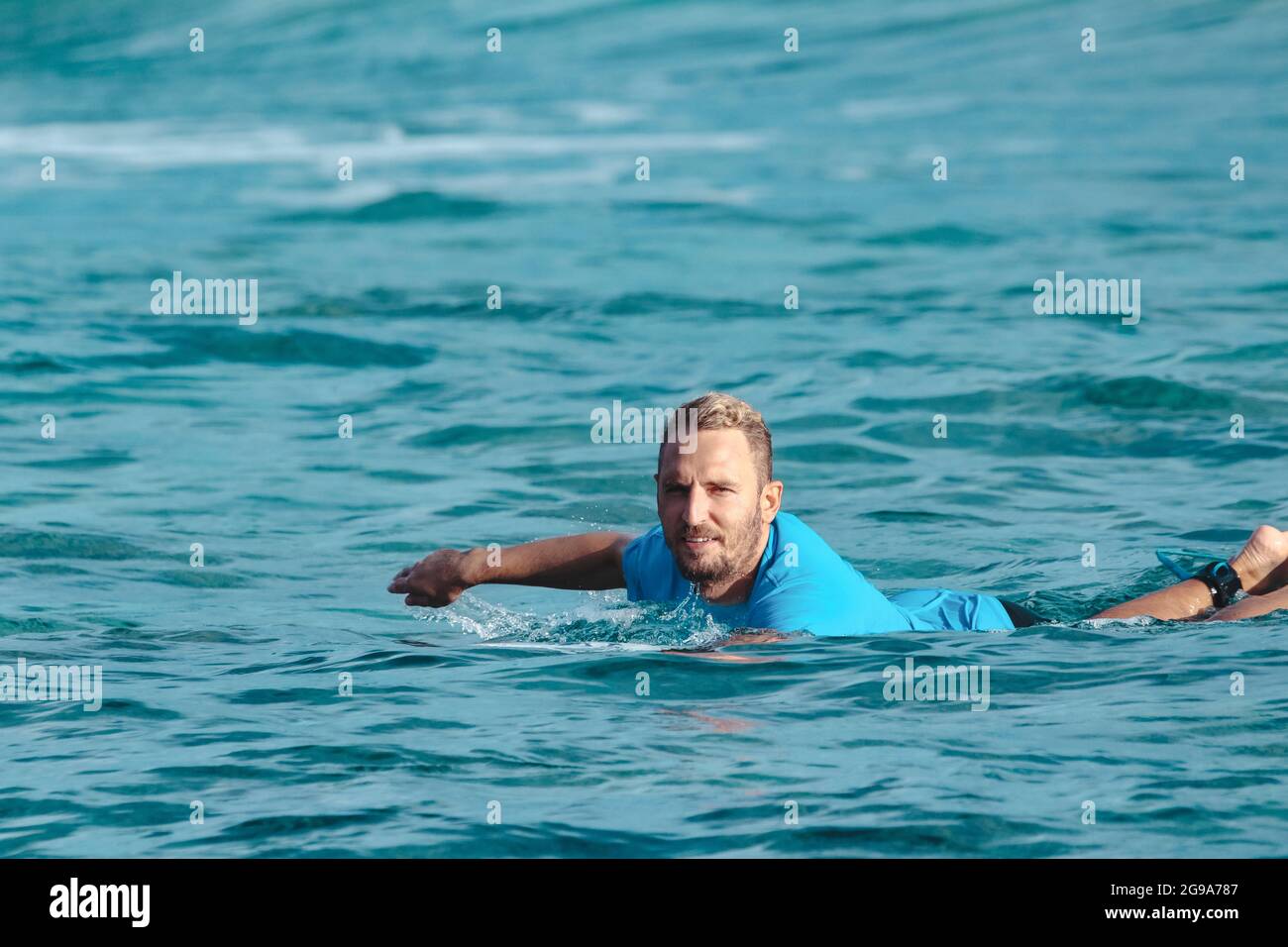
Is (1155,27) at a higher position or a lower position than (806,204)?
higher

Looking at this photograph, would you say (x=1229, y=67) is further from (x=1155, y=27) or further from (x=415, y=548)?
(x=415, y=548)

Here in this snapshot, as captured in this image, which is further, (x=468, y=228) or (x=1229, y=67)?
(x=1229, y=67)

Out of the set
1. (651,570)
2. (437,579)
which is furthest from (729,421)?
(437,579)

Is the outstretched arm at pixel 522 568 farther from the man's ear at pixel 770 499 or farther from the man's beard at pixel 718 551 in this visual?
the man's ear at pixel 770 499

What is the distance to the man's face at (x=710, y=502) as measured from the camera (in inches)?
265

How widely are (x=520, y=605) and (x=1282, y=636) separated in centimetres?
374

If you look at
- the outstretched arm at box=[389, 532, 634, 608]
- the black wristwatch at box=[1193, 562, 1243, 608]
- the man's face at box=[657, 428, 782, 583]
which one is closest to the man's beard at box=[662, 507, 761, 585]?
the man's face at box=[657, 428, 782, 583]

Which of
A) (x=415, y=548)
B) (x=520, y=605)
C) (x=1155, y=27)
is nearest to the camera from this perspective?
(x=520, y=605)

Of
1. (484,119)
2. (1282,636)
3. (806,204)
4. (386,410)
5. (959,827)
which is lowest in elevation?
(959,827)

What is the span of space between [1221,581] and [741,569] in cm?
244

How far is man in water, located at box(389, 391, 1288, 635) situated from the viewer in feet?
22.2

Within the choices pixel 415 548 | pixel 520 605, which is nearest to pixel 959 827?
pixel 520 605

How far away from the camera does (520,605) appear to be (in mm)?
9312

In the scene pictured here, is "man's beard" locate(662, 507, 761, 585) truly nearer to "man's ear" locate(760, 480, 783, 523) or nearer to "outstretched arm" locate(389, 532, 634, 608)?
"man's ear" locate(760, 480, 783, 523)
